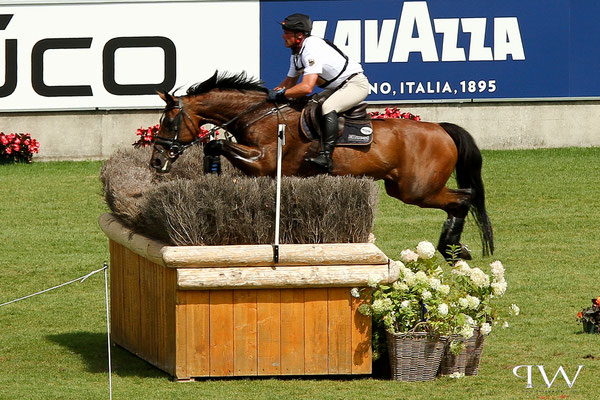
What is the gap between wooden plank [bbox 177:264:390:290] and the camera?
301 inches

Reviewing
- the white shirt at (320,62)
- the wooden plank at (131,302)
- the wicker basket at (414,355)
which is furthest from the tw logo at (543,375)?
the white shirt at (320,62)

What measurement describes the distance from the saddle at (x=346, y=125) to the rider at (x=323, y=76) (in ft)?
0.24

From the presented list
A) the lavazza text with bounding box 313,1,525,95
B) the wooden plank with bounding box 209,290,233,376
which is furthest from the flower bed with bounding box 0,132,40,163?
the wooden plank with bounding box 209,290,233,376

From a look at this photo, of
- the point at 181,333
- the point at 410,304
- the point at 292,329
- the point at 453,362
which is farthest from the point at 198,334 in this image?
the point at 453,362

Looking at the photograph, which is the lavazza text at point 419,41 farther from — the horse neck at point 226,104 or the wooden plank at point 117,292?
the wooden plank at point 117,292

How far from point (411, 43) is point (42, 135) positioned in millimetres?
6913

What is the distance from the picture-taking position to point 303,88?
10.0 meters

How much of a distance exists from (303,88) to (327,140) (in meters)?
0.70

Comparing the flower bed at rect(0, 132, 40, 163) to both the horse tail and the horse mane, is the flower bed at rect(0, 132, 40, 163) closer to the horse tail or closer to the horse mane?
the horse mane

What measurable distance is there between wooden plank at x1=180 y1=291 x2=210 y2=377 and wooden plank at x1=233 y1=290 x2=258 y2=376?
19 cm

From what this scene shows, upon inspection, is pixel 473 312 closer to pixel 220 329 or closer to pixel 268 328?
pixel 268 328

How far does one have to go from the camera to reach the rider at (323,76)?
1006 cm

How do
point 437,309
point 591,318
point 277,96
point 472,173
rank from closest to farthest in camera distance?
point 437,309, point 591,318, point 277,96, point 472,173

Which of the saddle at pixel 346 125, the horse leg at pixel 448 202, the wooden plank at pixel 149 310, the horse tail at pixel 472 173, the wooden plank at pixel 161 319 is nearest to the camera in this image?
the wooden plank at pixel 161 319
